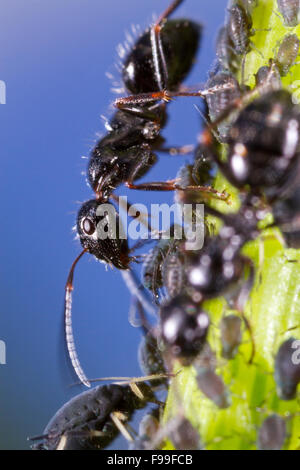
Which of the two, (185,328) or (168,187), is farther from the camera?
(168,187)

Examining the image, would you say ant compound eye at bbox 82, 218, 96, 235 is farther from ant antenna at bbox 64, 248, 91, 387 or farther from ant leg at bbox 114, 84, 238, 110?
ant leg at bbox 114, 84, 238, 110

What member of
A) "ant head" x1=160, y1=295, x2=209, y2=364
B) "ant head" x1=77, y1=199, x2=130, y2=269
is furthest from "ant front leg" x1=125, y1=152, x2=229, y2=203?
"ant head" x1=160, y1=295, x2=209, y2=364

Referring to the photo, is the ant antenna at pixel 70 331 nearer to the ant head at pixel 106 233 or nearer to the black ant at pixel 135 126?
the black ant at pixel 135 126

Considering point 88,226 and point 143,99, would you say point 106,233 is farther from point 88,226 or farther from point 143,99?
point 143,99

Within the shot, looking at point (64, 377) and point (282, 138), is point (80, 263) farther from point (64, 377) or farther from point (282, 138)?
point (282, 138)

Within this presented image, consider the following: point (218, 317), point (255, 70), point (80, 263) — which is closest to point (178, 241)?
point (218, 317)

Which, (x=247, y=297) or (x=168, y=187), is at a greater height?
(x=168, y=187)

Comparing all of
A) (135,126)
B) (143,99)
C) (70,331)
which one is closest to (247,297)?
(70,331)

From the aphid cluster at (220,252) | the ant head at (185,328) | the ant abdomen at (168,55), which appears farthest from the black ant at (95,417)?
the ant abdomen at (168,55)
